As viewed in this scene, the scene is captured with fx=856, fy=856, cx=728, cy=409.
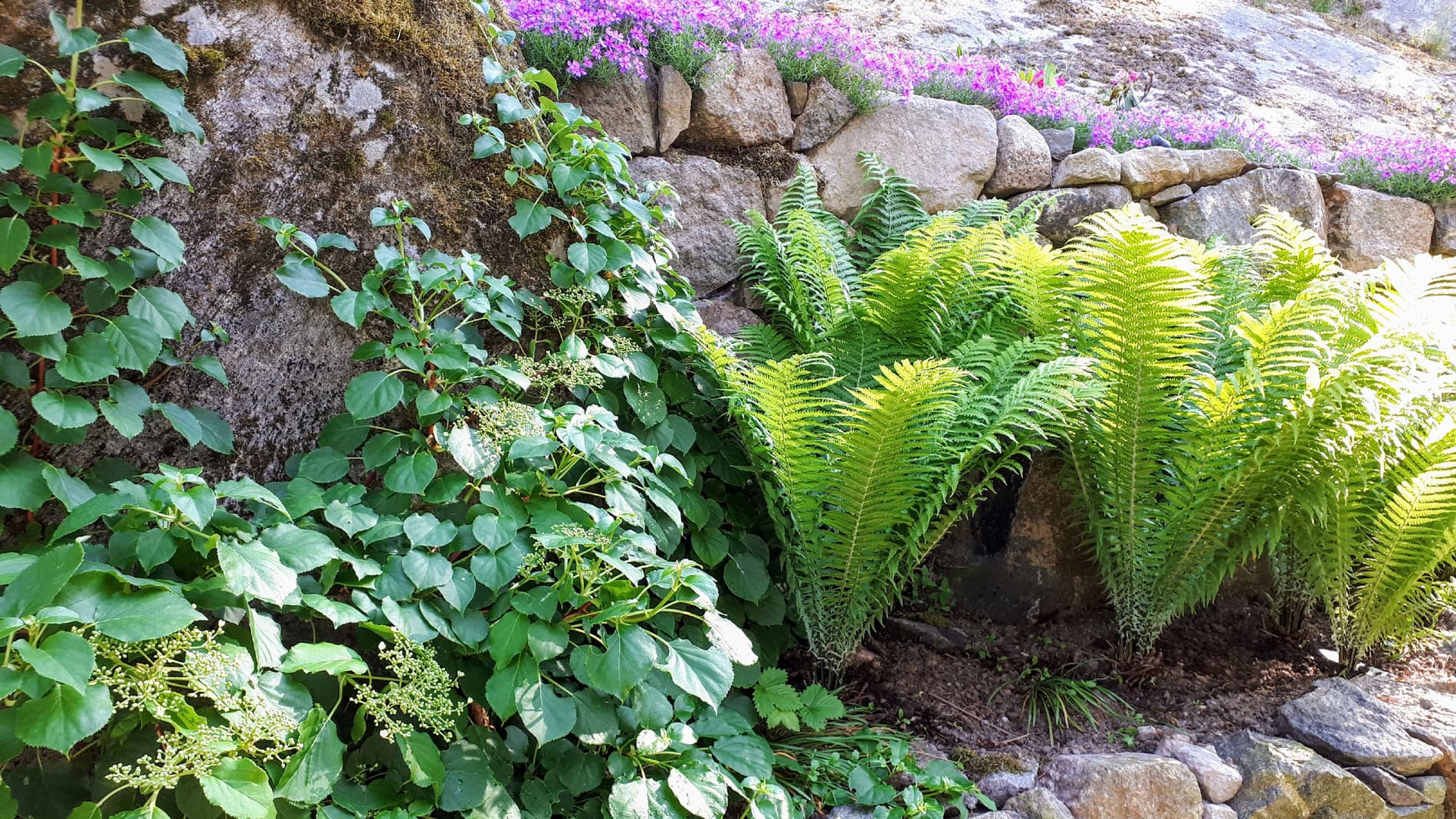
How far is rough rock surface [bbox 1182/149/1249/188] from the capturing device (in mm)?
3656

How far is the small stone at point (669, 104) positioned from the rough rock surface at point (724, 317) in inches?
23.2

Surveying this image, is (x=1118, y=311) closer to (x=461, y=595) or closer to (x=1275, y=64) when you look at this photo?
(x=461, y=595)

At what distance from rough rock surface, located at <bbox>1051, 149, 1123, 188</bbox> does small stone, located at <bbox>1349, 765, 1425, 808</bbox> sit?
7.47 ft

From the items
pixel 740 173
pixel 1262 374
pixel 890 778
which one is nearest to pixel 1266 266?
pixel 1262 374

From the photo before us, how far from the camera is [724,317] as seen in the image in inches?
118

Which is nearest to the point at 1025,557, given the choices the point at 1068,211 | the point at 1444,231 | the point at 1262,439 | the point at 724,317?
the point at 1262,439

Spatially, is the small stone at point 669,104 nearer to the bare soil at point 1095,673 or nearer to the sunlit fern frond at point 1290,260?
the bare soil at point 1095,673

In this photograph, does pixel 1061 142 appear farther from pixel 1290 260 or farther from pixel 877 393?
pixel 877 393

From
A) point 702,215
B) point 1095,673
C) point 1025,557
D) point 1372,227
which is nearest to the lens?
point 1095,673

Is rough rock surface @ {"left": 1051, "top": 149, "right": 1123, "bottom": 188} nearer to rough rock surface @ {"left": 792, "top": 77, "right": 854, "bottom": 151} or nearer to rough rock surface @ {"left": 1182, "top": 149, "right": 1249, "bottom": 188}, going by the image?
rough rock surface @ {"left": 1182, "top": 149, "right": 1249, "bottom": 188}

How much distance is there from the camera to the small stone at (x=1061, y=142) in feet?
11.8

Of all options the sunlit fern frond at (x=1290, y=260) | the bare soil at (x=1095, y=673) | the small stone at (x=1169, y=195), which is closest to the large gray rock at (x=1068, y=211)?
the small stone at (x=1169, y=195)

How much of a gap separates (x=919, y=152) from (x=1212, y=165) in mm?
1365

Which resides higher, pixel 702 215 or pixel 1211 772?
pixel 702 215
